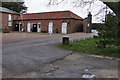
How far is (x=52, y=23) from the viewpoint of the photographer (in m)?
33.6

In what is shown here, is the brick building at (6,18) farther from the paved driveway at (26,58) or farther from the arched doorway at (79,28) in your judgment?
the paved driveway at (26,58)

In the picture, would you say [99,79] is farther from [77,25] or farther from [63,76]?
[77,25]

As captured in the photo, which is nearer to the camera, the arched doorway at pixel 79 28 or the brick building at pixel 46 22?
the brick building at pixel 46 22

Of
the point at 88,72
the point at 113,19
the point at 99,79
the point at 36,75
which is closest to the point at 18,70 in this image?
the point at 36,75

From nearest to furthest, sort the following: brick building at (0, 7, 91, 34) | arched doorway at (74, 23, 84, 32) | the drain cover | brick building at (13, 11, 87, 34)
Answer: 1. the drain cover
2. brick building at (13, 11, 87, 34)
3. brick building at (0, 7, 91, 34)
4. arched doorway at (74, 23, 84, 32)

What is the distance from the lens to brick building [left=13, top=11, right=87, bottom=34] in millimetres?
31609

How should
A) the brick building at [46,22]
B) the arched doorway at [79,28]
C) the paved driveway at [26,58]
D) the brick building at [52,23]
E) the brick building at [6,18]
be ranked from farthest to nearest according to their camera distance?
1. the brick building at [6,18]
2. the arched doorway at [79,28]
3. the brick building at [46,22]
4. the brick building at [52,23]
5. the paved driveway at [26,58]

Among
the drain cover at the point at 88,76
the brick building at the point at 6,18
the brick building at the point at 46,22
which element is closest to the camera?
the drain cover at the point at 88,76

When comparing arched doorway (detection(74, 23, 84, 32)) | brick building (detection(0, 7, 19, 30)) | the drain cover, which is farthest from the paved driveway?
brick building (detection(0, 7, 19, 30))

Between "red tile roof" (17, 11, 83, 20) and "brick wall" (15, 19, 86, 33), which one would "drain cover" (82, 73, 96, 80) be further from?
"red tile roof" (17, 11, 83, 20)

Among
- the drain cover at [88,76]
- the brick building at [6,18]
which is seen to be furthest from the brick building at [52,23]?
the drain cover at [88,76]

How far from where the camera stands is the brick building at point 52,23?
104 ft

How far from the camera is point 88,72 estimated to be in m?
5.02

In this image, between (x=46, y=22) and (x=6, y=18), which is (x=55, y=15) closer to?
(x=46, y=22)
